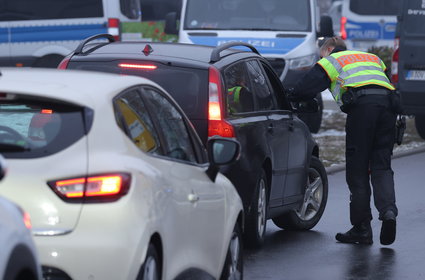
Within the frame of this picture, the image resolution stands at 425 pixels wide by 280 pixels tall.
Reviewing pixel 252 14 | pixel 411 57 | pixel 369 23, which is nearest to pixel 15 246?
pixel 411 57

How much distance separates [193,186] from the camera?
6492mm

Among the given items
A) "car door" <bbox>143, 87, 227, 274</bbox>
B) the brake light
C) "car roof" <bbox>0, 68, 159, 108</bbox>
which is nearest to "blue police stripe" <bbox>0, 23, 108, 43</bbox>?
the brake light

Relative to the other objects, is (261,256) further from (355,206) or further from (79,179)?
(79,179)

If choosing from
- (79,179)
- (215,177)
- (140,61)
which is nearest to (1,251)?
(79,179)

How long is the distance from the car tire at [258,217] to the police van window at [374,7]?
2143cm

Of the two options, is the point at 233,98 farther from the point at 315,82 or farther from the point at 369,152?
the point at 369,152

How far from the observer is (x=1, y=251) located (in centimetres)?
444

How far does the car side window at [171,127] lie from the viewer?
21.5 ft

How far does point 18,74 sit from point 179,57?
127 inches

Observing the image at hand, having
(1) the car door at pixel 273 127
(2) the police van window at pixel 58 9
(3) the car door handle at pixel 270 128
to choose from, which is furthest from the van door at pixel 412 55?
(3) the car door handle at pixel 270 128

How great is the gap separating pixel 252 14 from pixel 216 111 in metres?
10.8

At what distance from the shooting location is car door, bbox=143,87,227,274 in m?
6.41

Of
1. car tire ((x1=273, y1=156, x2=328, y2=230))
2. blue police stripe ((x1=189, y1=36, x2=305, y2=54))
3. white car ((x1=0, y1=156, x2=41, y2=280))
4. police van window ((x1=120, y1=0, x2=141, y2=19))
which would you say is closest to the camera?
white car ((x1=0, y1=156, x2=41, y2=280))

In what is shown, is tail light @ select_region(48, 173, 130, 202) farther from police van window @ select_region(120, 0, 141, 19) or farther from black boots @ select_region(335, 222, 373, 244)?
police van window @ select_region(120, 0, 141, 19)
